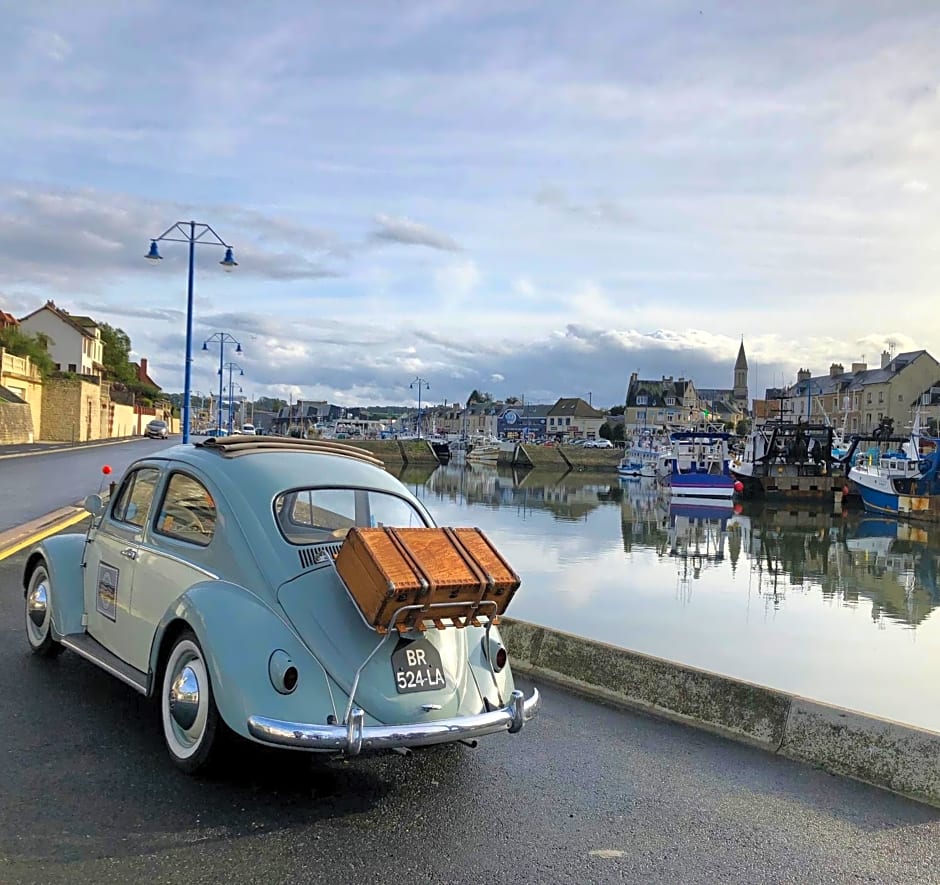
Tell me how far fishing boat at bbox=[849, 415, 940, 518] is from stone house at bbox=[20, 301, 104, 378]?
2331 inches

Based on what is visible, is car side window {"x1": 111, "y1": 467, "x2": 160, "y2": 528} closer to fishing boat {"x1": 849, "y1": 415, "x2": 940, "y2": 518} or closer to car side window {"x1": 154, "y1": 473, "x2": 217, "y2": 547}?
car side window {"x1": 154, "y1": 473, "x2": 217, "y2": 547}

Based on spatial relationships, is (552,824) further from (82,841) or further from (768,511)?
(768,511)

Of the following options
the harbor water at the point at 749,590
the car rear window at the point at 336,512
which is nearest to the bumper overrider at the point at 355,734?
the car rear window at the point at 336,512

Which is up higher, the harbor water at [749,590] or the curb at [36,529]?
the curb at [36,529]

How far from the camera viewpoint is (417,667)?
4852mm

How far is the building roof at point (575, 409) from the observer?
17575 centimetres

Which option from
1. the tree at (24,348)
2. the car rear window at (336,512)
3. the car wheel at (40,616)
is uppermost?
the tree at (24,348)

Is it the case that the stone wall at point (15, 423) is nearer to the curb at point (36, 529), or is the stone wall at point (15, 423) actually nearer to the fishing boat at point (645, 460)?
the curb at point (36, 529)

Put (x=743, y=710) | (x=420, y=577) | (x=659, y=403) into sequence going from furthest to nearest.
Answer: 1. (x=659, y=403)
2. (x=743, y=710)
3. (x=420, y=577)

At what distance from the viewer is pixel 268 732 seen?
14.5 feet

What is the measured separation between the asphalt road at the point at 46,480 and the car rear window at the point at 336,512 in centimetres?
673

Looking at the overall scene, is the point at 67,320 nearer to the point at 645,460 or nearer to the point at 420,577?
the point at 645,460

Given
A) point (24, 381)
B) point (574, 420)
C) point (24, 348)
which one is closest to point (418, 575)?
point (24, 381)

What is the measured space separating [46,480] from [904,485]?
46894mm
